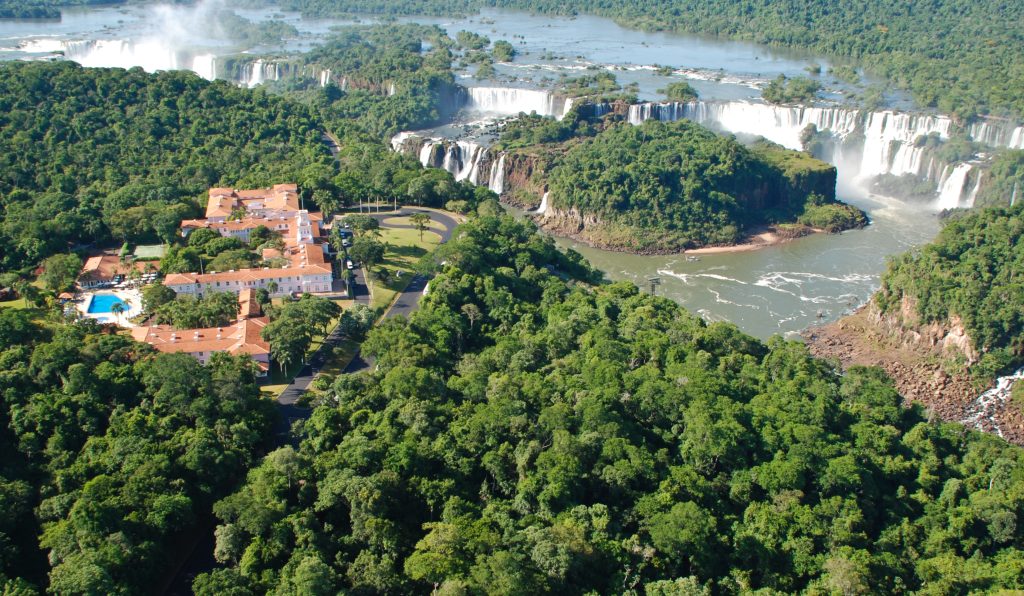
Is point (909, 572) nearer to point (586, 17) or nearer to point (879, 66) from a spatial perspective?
point (879, 66)

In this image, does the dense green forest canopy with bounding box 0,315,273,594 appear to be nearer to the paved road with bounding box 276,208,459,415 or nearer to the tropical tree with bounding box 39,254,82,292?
the paved road with bounding box 276,208,459,415

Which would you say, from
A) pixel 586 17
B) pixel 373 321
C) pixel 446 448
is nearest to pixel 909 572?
pixel 446 448

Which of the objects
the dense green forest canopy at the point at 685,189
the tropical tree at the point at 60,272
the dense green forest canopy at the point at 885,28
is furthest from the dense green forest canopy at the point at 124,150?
the dense green forest canopy at the point at 885,28

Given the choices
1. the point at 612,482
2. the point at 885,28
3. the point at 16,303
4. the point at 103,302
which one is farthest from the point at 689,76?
the point at 612,482

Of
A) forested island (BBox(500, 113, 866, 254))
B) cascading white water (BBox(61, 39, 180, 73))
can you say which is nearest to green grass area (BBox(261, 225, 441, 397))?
forested island (BBox(500, 113, 866, 254))

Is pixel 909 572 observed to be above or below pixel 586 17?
below

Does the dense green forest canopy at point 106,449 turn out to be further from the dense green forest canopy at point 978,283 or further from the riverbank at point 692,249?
the dense green forest canopy at point 978,283
